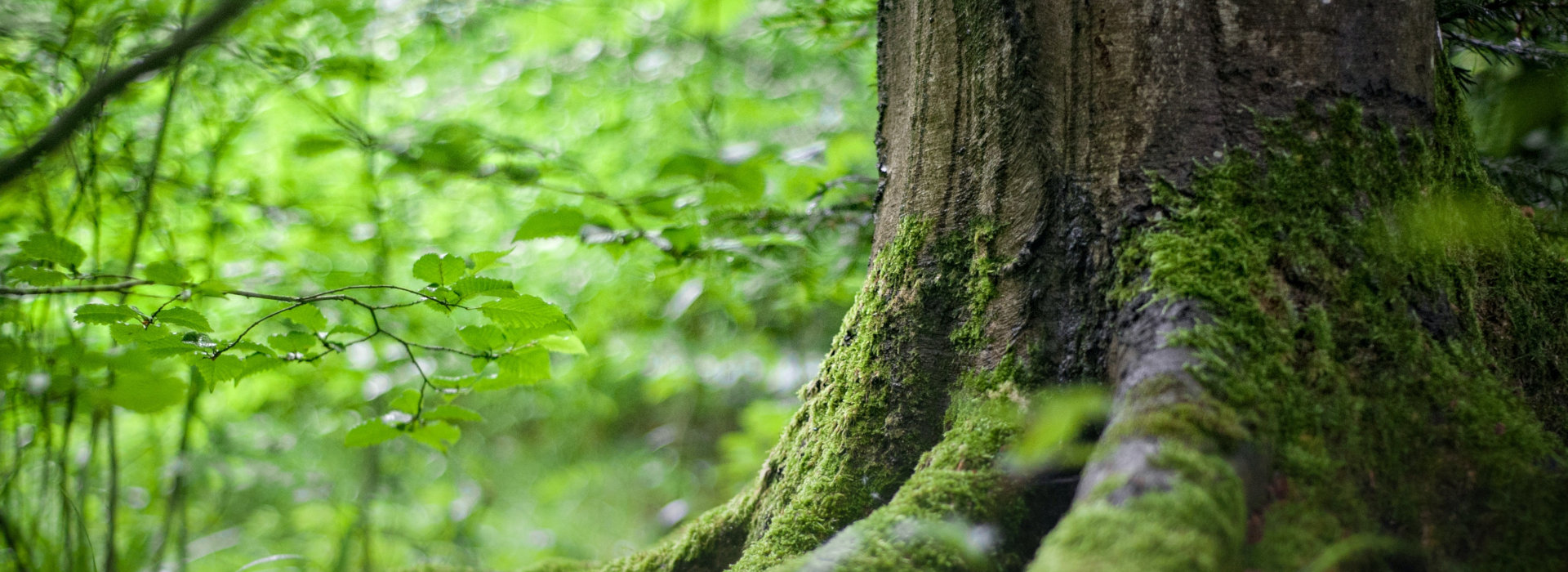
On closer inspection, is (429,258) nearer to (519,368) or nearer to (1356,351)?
(519,368)

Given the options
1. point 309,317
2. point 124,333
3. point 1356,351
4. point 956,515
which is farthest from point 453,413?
point 1356,351

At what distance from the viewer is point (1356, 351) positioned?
1.01 m

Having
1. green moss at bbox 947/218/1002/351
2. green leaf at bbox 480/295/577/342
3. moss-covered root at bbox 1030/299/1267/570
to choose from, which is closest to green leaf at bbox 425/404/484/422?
green leaf at bbox 480/295/577/342

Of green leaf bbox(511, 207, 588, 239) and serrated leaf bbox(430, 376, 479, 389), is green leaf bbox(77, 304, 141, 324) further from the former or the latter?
green leaf bbox(511, 207, 588, 239)

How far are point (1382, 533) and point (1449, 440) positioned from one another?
190mm

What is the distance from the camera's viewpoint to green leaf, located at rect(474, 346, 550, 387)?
5.01ft

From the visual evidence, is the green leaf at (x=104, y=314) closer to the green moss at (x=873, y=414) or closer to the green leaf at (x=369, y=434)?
the green leaf at (x=369, y=434)

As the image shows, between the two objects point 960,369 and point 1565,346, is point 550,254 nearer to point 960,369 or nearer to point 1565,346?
point 960,369

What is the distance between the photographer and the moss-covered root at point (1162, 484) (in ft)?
2.45

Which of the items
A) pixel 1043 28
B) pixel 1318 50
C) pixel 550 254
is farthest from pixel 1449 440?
pixel 550 254

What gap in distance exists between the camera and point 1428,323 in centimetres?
107

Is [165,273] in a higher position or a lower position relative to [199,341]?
higher

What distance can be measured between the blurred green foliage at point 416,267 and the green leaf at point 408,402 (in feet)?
0.08

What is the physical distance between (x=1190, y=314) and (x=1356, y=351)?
0.24 meters
